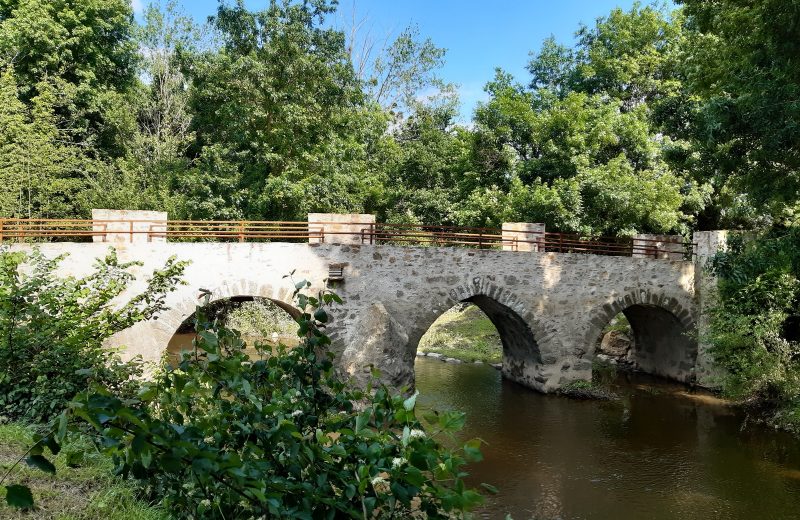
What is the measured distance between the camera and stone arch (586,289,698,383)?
45.8 ft

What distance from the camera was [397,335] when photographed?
11.7m

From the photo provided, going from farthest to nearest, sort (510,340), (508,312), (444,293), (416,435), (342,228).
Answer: (510,340) < (508,312) < (444,293) < (342,228) < (416,435)

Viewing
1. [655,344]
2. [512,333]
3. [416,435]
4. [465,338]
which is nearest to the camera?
[416,435]

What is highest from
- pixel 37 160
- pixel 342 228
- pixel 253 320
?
pixel 37 160

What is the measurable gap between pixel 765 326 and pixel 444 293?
6981 millimetres

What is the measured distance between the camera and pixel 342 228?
1198cm

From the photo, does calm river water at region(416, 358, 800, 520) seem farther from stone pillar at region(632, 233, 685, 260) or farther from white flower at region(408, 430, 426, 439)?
white flower at region(408, 430, 426, 439)

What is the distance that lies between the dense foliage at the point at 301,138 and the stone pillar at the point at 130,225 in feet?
20.2

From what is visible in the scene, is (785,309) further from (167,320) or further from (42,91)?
(42,91)

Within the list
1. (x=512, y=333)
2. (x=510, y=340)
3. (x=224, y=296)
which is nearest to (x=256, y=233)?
(x=224, y=296)

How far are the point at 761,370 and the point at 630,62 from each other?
13.7 m

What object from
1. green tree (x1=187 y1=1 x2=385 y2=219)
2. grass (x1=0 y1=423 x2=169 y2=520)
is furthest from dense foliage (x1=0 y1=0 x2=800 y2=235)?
grass (x1=0 y1=423 x2=169 y2=520)

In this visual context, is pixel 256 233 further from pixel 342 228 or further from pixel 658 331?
pixel 658 331

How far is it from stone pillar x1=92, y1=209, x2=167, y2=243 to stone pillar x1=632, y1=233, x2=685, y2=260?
12.0 metres
